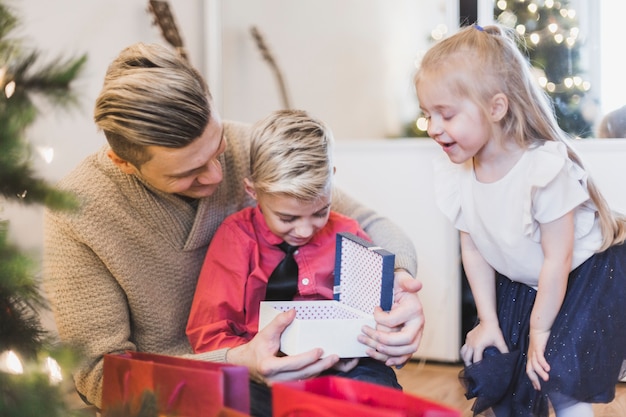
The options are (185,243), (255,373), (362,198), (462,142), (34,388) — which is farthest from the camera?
(362,198)

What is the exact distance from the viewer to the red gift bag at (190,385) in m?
0.86

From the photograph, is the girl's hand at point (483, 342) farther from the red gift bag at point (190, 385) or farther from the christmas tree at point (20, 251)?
the christmas tree at point (20, 251)

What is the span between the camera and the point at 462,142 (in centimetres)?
127

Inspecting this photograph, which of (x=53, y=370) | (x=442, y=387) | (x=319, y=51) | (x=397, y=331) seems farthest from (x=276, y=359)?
(x=319, y=51)

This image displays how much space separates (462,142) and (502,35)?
0.77 feet

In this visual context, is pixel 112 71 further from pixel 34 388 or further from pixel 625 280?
pixel 625 280

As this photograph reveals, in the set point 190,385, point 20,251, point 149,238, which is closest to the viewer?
point 20,251

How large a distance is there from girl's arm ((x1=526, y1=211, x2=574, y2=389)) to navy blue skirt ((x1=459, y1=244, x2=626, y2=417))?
17 mm

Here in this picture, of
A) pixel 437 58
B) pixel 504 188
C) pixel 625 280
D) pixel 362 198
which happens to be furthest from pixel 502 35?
pixel 362 198

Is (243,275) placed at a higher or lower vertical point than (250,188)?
lower

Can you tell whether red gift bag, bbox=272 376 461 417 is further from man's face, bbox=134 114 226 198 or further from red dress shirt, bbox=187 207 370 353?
man's face, bbox=134 114 226 198

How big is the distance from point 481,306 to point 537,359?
0.17m

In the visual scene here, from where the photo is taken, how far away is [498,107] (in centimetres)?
129

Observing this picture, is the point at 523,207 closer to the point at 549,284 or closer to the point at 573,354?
the point at 549,284
